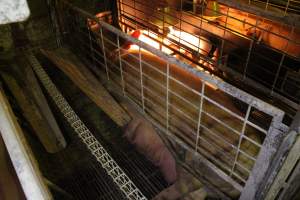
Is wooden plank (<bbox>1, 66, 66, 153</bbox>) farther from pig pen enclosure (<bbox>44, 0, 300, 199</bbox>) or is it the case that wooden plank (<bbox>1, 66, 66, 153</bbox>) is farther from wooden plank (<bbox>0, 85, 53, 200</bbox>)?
wooden plank (<bbox>0, 85, 53, 200</bbox>)

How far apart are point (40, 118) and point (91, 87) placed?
31.3 inches

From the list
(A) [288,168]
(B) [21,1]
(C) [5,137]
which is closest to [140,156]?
(A) [288,168]

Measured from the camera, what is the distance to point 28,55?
4.39 meters

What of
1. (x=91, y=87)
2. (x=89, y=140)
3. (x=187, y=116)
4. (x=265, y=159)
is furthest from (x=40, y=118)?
(x=265, y=159)

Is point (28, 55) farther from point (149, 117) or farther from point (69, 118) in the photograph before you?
point (149, 117)

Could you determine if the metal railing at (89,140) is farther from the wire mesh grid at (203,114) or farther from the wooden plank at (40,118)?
the wire mesh grid at (203,114)

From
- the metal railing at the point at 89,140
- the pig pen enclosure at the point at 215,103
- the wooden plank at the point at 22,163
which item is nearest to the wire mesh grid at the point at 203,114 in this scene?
the pig pen enclosure at the point at 215,103

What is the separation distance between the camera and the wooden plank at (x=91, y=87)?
140 inches

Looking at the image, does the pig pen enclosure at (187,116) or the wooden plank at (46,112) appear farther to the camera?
the wooden plank at (46,112)

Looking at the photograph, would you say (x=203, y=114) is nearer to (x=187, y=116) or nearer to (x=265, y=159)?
(x=187, y=116)

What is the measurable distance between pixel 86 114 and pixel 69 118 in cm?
62

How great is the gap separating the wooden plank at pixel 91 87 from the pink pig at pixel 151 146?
17cm

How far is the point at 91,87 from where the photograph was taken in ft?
12.7

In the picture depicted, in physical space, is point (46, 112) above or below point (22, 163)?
below
